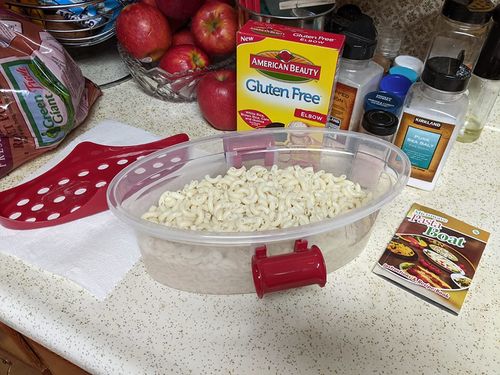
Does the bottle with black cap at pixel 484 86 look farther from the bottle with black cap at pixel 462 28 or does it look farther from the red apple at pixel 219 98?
the red apple at pixel 219 98

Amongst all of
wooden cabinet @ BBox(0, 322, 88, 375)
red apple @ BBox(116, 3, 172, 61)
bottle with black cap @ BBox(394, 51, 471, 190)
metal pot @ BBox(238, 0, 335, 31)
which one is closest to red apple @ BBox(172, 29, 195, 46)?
red apple @ BBox(116, 3, 172, 61)

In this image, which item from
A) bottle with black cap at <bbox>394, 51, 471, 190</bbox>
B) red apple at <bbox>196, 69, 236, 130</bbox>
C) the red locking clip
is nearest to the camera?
the red locking clip

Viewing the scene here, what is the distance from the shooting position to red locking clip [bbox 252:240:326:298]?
1.43ft

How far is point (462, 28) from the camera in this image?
24.8 inches

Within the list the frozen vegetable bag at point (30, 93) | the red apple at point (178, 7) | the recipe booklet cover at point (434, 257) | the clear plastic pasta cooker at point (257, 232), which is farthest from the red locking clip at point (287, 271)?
the red apple at point (178, 7)

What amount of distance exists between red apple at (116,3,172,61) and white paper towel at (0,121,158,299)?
12.5 inches

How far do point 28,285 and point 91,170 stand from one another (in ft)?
0.63

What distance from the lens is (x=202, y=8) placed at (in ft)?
2.37

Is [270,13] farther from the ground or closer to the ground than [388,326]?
farther from the ground

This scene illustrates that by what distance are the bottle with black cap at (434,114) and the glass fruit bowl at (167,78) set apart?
34cm

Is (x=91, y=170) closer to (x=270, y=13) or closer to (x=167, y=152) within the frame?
(x=167, y=152)

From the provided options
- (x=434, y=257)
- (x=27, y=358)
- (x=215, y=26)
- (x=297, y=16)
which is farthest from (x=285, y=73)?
(x=27, y=358)

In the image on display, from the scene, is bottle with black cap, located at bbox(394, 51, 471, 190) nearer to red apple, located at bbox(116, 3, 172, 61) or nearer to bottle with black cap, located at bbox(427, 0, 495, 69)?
bottle with black cap, located at bbox(427, 0, 495, 69)

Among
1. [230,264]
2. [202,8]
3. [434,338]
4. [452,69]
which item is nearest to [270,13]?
[202,8]
